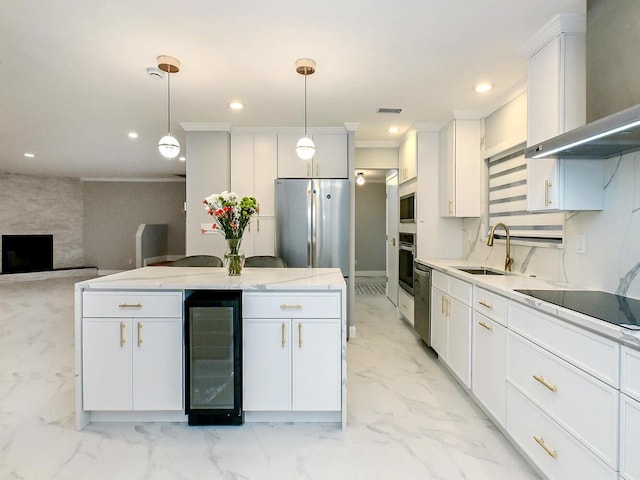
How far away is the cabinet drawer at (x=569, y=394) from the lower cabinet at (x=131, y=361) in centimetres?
202

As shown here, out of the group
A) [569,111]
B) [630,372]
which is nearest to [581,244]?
[569,111]

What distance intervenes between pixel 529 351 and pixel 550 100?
1.49m

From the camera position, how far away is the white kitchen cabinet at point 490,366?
6.75 ft

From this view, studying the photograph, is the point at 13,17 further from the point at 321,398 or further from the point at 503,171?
the point at 503,171

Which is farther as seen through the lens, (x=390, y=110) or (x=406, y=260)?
(x=406, y=260)

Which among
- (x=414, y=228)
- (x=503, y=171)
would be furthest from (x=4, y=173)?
(x=503, y=171)

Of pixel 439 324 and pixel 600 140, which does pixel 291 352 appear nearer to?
pixel 439 324

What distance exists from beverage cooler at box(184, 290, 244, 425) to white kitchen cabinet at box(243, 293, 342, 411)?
84 mm

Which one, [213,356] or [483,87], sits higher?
[483,87]

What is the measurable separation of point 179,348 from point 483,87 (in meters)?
3.19

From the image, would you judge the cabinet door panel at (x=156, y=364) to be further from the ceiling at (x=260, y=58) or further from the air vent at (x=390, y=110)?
the air vent at (x=390, y=110)

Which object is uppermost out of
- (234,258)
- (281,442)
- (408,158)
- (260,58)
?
(260,58)

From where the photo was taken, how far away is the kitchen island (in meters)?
2.21

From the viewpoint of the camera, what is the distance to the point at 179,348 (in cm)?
220
